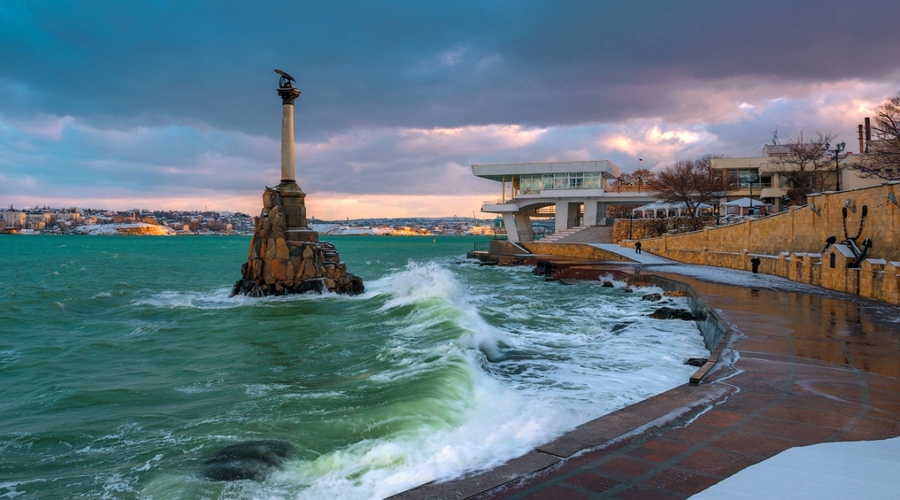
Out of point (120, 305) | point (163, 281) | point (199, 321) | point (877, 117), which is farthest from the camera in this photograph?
point (163, 281)

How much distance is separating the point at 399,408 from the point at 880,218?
15323 millimetres

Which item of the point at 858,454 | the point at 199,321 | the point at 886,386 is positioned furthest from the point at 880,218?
the point at 199,321

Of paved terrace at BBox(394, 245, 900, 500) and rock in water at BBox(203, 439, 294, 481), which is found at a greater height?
paved terrace at BBox(394, 245, 900, 500)

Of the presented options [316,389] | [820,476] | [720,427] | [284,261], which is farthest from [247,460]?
[284,261]

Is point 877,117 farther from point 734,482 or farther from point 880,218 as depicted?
point 734,482

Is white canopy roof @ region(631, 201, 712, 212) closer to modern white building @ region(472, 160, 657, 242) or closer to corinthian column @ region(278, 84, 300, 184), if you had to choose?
modern white building @ region(472, 160, 657, 242)

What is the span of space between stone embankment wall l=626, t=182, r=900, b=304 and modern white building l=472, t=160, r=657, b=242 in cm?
2361

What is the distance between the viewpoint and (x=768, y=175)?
49.5 meters

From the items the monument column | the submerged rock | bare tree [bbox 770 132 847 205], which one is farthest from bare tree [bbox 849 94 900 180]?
the monument column

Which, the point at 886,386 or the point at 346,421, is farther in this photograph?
the point at 346,421

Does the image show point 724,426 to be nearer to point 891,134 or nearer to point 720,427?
point 720,427

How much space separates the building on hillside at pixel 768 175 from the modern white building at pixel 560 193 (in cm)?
814

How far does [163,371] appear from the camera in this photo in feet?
35.1

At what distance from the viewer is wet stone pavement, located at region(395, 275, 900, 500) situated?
3.97 meters
